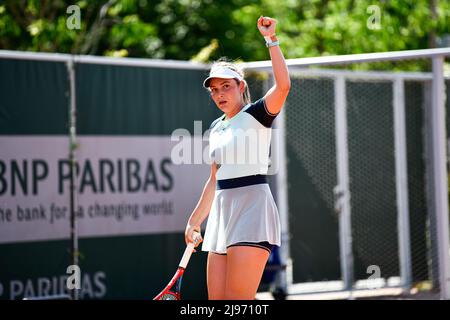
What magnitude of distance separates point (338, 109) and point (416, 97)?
1.26 meters

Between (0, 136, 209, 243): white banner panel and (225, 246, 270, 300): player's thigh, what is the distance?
405 centimetres

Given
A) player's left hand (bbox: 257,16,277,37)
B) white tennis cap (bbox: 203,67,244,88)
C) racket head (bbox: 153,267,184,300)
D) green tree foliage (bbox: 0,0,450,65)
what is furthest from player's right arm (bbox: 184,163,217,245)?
green tree foliage (bbox: 0,0,450,65)

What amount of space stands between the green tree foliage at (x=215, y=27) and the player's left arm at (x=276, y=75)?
17.7 feet

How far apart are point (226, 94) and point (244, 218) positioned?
2.57ft

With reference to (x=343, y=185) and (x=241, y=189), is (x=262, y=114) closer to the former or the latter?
(x=241, y=189)

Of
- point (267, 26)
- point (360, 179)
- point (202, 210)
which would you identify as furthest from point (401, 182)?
point (267, 26)

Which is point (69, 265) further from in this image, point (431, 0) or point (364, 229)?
point (431, 0)

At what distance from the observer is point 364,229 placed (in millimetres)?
10758

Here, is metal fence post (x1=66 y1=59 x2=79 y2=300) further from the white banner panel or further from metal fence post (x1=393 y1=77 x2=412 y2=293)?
metal fence post (x1=393 y1=77 x2=412 y2=293)

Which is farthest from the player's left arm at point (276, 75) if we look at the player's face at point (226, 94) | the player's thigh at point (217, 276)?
the player's thigh at point (217, 276)

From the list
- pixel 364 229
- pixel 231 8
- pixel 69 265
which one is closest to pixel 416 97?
pixel 364 229

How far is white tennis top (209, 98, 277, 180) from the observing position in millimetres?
4781

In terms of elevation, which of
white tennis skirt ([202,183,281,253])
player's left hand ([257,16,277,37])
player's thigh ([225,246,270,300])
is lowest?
player's thigh ([225,246,270,300])
